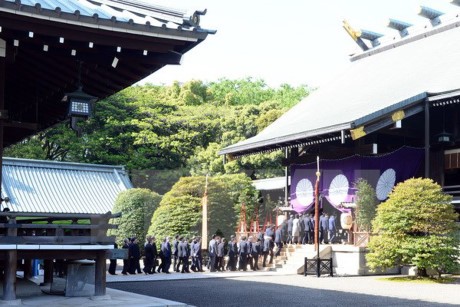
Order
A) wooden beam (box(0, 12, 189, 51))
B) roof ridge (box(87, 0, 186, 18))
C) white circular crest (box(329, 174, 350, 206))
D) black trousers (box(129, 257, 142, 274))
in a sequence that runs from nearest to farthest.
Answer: wooden beam (box(0, 12, 189, 51)) → roof ridge (box(87, 0, 186, 18)) → black trousers (box(129, 257, 142, 274)) → white circular crest (box(329, 174, 350, 206))

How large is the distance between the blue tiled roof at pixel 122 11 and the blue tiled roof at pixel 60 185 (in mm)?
22129

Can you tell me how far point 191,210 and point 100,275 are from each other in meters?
15.4

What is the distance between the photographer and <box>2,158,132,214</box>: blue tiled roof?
31.4 metres

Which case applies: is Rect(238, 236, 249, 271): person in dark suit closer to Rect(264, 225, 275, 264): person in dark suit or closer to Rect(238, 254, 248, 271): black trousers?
Rect(238, 254, 248, 271): black trousers

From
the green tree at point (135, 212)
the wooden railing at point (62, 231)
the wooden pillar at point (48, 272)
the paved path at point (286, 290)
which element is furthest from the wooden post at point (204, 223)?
the wooden railing at point (62, 231)

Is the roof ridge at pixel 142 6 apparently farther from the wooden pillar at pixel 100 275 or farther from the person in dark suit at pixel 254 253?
the person in dark suit at pixel 254 253

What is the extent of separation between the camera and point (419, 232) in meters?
19.7

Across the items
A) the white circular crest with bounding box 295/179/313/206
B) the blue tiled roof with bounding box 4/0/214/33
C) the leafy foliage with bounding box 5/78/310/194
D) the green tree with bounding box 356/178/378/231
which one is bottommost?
the green tree with bounding box 356/178/378/231

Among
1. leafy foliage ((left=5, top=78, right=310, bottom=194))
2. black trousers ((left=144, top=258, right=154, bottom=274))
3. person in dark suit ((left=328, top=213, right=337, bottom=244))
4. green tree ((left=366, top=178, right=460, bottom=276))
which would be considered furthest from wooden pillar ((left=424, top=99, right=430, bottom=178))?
leafy foliage ((left=5, top=78, right=310, bottom=194))

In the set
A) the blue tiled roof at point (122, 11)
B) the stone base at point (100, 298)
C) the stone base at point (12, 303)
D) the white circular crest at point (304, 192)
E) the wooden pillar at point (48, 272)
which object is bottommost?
the stone base at point (100, 298)

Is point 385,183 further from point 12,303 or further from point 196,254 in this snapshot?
point 12,303

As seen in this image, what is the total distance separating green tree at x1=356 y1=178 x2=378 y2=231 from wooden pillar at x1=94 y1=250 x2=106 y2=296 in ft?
43.0

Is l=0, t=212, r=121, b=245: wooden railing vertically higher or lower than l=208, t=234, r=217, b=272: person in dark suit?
higher

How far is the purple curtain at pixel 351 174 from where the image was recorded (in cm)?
2378
